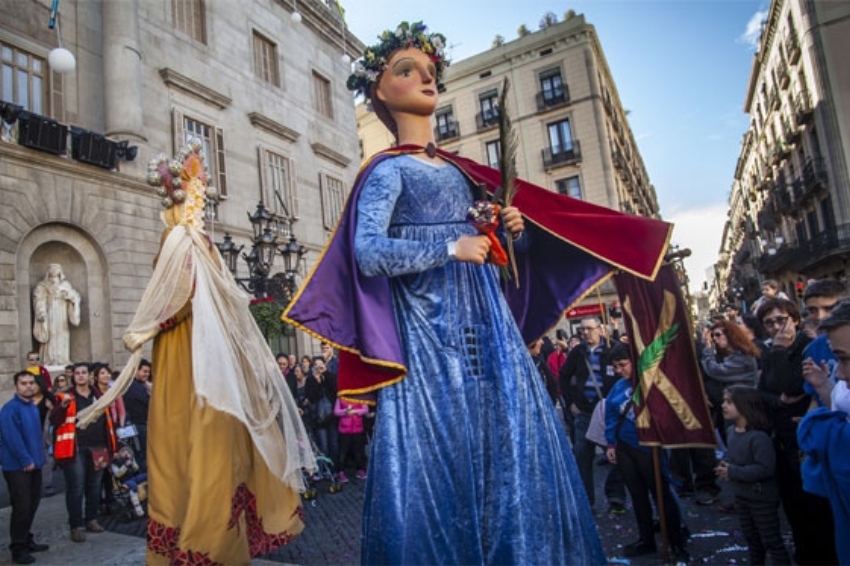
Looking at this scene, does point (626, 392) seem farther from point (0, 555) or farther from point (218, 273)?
point (0, 555)

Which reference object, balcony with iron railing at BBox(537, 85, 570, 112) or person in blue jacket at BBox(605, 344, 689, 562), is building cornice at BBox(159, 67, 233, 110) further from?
balcony with iron railing at BBox(537, 85, 570, 112)

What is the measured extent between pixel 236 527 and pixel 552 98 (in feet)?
96.0

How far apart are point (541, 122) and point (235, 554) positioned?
2911 cm

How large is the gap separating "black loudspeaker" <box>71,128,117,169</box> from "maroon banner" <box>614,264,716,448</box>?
1107 cm

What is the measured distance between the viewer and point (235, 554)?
3.27 m

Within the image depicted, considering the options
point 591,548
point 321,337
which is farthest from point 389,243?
point 591,548

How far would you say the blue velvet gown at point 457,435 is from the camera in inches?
68.1

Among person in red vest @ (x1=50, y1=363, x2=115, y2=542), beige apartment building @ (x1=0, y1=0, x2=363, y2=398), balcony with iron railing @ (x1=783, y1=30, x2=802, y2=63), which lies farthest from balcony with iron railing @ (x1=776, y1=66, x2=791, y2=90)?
person in red vest @ (x1=50, y1=363, x2=115, y2=542)

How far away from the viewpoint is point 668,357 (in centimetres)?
342

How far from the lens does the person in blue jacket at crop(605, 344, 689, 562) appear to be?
12.6 ft

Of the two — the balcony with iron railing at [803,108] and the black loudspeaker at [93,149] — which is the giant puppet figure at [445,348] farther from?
the balcony with iron railing at [803,108]

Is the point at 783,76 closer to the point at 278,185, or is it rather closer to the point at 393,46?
the point at 278,185

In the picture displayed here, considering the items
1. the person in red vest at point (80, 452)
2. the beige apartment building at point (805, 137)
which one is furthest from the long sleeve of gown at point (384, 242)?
the beige apartment building at point (805, 137)

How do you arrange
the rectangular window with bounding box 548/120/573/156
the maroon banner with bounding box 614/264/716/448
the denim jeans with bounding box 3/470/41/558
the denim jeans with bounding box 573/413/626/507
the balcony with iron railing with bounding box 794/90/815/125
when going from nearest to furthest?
the maroon banner with bounding box 614/264/716/448
the denim jeans with bounding box 3/470/41/558
the denim jeans with bounding box 573/413/626/507
the balcony with iron railing with bounding box 794/90/815/125
the rectangular window with bounding box 548/120/573/156
